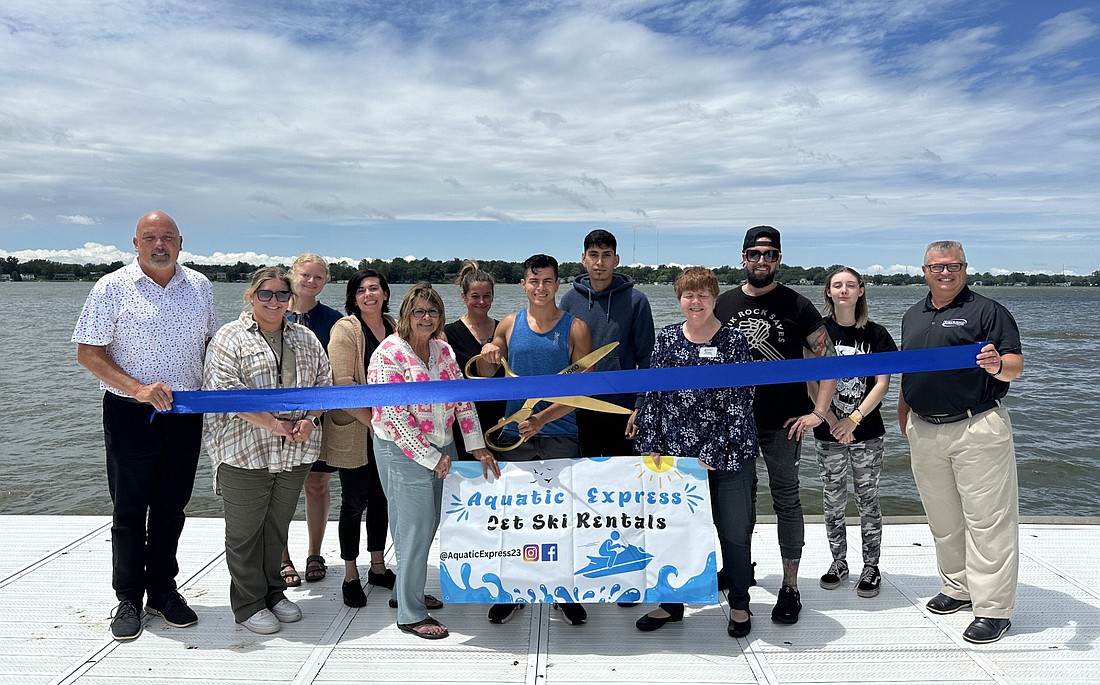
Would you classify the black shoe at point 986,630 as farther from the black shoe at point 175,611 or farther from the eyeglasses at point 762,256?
the black shoe at point 175,611

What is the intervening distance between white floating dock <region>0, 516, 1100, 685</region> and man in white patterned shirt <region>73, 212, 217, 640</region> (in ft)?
0.81

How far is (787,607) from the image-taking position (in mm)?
3646

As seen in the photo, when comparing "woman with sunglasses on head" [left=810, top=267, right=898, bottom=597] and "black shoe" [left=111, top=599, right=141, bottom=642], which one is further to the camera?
"woman with sunglasses on head" [left=810, top=267, right=898, bottom=597]

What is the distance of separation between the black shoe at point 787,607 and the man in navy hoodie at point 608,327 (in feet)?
3.37

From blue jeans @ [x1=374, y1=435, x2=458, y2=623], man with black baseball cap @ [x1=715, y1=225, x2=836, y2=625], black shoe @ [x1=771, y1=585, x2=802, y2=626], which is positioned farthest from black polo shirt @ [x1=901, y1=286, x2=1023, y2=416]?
blue jeans @ [x1=374, y1=435, x2=458, y2=623]

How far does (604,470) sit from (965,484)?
176 cm

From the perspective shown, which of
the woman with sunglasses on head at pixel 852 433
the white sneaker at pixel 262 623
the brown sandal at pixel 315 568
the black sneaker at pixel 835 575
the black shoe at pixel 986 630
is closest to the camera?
the black shoe at pixel 986 630

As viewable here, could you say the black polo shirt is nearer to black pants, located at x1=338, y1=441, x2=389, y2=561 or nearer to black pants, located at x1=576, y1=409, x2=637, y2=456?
black pants, located at x1=576, y1=409, x2=637, y2=456

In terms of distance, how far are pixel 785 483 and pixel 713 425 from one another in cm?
60

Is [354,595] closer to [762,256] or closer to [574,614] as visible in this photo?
[574,614]

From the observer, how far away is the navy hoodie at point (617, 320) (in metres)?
3.90

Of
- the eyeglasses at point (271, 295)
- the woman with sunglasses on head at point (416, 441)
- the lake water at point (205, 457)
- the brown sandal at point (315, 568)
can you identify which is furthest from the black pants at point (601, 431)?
the lake water at point (205, 457)

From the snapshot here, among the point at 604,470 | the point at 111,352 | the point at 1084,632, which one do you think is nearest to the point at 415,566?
the point at 604,470

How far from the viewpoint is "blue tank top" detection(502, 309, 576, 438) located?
3617 millimetres
